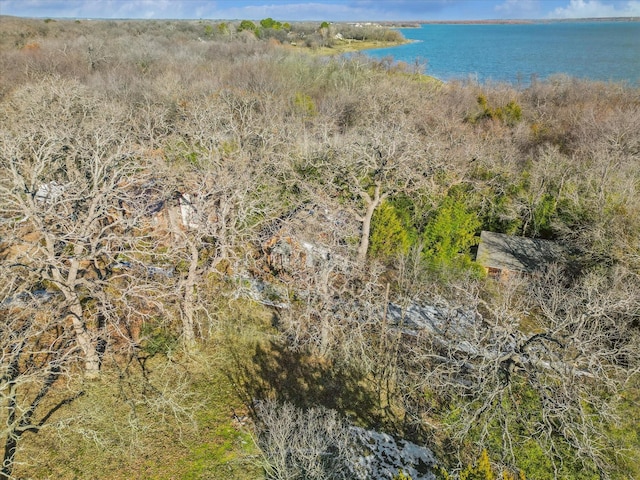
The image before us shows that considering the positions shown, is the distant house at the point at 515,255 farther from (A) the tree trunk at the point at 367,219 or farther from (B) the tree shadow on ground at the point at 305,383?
(B) the tree shadow on ground at the point at 305,383

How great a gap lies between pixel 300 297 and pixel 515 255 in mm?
13761

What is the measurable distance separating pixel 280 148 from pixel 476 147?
579 inches

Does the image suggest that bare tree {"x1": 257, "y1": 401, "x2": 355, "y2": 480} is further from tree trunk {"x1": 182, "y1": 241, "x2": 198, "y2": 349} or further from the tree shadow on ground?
tree trunk {"x1": 182, "y1": 241, "x2": 198, "y2": 349}

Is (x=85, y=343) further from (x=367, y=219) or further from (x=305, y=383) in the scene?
(x=367, y=219)

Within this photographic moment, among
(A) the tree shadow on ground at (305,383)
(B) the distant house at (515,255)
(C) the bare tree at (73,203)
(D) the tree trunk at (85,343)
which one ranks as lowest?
(A) the tree shadow on ground at (305,383)

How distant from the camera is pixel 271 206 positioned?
2400cm

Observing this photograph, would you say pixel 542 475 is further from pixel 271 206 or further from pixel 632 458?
pixel 271 206

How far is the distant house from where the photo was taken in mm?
23172

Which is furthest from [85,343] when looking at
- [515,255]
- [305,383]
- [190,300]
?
[515,255]

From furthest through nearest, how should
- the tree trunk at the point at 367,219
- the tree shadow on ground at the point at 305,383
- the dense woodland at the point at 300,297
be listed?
the tree trunk at the point at 367,219 < the tree shadow on ground at the point at 305,383 < the dense woodland at the point at 300,297

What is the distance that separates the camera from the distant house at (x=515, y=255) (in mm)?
23172

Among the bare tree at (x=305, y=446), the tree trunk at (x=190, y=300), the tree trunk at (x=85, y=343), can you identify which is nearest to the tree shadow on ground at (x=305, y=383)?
the bare tree at (x=305, y=446)

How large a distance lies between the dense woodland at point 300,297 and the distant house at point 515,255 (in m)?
0.93

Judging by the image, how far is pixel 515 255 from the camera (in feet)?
79.3
